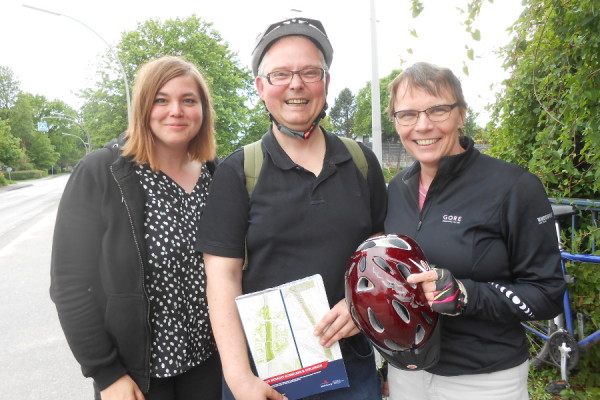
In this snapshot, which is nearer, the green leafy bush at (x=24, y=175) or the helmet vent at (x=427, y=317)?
the helmet vent at (x=427, y=317)

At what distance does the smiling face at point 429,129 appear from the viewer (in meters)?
2.09

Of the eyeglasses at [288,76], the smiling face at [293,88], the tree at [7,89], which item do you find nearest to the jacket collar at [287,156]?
the smiling face at [293,88]

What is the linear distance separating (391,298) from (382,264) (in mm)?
149

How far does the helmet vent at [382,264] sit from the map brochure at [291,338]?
272 millimetres

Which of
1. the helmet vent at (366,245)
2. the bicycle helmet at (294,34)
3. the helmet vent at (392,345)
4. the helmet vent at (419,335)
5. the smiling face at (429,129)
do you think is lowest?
the helmet vent at (392,345)

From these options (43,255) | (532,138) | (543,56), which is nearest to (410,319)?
(543,56)

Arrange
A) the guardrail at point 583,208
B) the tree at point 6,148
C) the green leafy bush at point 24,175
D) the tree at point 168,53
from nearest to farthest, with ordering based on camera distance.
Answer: the guardrail at point 583,208 → the tree at point 168,53 → the tree at point 6,148 → the green leafy bush at point 24,175

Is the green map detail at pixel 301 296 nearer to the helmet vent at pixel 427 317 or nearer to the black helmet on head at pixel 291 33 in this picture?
the helmet vent at pixel 427 317

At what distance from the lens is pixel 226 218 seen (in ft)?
6.18

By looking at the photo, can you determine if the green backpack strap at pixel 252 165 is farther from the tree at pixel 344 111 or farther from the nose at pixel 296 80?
the tree at pixel 344 111

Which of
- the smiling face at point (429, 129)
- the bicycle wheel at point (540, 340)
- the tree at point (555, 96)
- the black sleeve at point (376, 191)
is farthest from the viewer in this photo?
the bicycle wheel at point (540, 340)

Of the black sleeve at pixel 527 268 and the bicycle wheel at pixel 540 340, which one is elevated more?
the black sleeve at pixel 527 268

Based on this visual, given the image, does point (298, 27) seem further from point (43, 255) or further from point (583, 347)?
point (43, 255)

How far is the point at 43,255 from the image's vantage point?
9.55m
